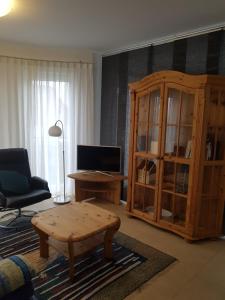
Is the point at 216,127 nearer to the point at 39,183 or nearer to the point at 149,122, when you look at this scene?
the point at 149,122

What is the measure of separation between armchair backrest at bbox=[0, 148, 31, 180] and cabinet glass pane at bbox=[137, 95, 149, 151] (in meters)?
1.63

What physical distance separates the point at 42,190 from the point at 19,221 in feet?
1.64

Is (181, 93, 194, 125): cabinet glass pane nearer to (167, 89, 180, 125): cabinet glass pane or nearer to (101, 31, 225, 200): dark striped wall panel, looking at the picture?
(167, 89, 180, 125): cabinet glass pane

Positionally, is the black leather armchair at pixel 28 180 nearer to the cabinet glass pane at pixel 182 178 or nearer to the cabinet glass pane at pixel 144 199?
the cabinet glass pane at pixel 144 199

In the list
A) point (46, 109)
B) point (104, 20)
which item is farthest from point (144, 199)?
point (104, 20)

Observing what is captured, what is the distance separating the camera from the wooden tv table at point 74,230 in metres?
2.13

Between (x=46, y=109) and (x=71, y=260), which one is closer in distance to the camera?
(x=71, y=260)

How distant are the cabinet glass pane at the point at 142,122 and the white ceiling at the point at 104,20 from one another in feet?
2.83

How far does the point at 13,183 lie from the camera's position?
A: 10.6ft

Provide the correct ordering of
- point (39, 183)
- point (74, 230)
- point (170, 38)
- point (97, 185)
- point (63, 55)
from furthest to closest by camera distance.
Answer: point (97, 185)
point (63, 55)
point (39, 183)
point (170, 38)
point (74, 230)

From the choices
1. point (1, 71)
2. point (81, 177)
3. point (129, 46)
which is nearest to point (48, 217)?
→ point (81, 177)

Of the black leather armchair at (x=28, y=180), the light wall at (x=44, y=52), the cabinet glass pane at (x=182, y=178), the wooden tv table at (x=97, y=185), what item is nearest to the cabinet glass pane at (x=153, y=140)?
the cabinet glass pane at (x=182, y=178)

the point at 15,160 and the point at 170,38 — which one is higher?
the point at 170,38

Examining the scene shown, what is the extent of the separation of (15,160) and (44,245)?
1.47 m
